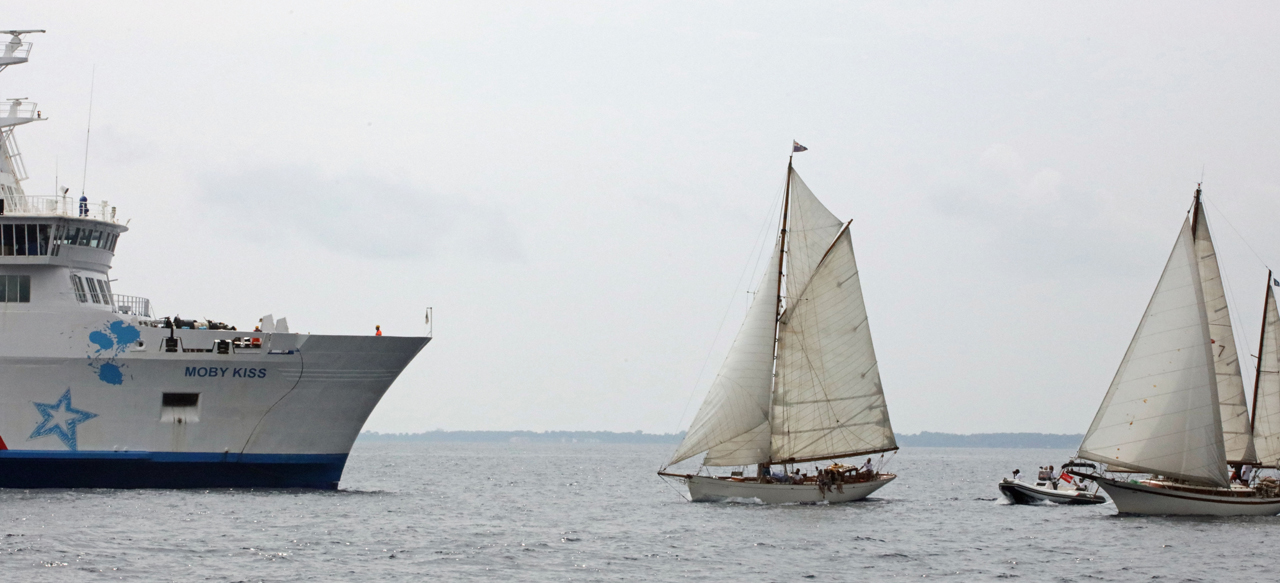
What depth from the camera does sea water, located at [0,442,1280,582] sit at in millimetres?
32969

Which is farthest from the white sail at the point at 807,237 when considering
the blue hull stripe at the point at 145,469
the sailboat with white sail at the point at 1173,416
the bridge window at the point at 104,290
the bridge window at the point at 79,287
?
the bridge window at the point at 79,287

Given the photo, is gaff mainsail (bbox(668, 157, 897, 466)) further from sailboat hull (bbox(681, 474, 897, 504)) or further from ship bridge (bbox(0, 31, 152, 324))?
ship bridge (bbox(0, 31, 152, 324))

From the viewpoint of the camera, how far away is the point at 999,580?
33.8 meters

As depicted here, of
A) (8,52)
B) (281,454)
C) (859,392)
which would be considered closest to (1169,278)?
(859,392)

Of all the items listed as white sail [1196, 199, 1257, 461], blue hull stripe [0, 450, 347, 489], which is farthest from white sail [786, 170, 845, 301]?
blue hull stripe [0, 450, 347, 489]

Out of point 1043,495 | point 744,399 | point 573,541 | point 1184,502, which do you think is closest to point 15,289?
point 573,541

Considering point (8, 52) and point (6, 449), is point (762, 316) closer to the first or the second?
point (6, 449)

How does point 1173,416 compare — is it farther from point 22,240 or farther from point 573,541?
point 22,240

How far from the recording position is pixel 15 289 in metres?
46.1

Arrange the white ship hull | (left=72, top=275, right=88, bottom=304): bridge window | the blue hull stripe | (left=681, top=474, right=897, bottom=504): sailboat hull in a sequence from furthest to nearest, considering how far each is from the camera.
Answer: (left=681, top=474, right=897, bottom=504): sailboat hull
(left=72, top=275, right=88, bottom=304): bridge window
the blue hull stripe
the white ship hull

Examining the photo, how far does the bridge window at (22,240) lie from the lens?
46.4 meters

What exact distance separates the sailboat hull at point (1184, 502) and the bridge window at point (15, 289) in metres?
37.1

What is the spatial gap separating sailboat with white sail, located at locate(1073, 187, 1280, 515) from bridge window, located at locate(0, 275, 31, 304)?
3624 centimetres

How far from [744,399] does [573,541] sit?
12.8m
